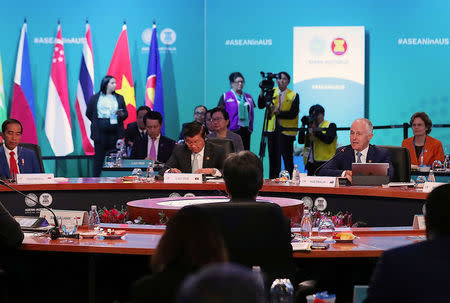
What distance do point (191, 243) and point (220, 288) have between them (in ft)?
2.61

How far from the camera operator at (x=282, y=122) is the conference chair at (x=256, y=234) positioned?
22.9ft

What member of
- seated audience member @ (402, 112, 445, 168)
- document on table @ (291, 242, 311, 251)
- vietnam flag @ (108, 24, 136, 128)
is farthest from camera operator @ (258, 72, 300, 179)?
document on table @ (291, 242, 311, 251)

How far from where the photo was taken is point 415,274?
177cm

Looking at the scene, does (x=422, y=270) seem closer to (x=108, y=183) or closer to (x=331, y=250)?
(x=331, y=250)

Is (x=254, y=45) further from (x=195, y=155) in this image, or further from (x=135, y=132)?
(x=195, y=155)

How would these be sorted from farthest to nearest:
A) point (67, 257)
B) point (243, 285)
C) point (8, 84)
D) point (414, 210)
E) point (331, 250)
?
point (8, 84), point (414, 210), point (67, 257), point (331, 250), point (243, 285)

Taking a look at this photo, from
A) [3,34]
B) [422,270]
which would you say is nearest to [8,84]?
[3,34]

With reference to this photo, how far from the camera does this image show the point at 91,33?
1100 cm

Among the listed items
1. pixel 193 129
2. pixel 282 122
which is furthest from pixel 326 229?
pixel 282 122

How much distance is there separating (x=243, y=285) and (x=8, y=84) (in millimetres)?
9948

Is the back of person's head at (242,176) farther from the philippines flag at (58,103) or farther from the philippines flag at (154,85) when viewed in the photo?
the philippines flag at (58,103)

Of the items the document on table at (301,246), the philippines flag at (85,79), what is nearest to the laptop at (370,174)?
the document on table at (301,246)

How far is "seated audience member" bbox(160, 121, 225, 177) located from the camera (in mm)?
6363

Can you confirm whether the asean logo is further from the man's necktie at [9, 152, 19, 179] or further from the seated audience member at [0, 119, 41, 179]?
the man's necktie at [9, 152, 19, 179]
